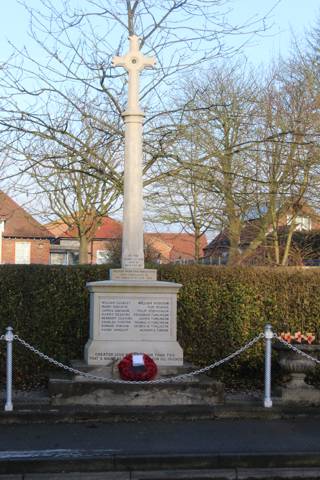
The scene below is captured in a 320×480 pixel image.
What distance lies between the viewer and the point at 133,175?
9570 mm

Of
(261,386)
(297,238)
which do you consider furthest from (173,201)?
(261,386)

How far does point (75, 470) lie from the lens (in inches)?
243

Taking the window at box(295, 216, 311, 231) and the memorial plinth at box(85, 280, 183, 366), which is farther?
the window at box(295, 216, 311, 231)

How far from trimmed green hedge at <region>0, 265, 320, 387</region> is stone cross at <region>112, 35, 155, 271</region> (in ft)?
3.23

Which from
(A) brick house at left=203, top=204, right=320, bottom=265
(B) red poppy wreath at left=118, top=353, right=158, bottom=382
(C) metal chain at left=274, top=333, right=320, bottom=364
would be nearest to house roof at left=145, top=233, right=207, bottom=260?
(A) brick house at left=203, top=204, right=320, bottom=265

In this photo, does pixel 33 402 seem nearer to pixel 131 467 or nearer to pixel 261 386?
pixel 131 467

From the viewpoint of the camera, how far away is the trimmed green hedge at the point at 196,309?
9.83 meters

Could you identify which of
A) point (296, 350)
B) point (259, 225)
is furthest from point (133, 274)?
point (259, 225)

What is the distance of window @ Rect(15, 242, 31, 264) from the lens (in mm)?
47094

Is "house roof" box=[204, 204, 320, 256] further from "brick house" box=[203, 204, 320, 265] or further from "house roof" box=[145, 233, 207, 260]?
"house roof" box=[145, 233, 207, 260]

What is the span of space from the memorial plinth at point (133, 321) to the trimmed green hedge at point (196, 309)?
1.02 meters

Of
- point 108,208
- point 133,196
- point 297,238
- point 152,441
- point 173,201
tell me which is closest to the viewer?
point 152,441

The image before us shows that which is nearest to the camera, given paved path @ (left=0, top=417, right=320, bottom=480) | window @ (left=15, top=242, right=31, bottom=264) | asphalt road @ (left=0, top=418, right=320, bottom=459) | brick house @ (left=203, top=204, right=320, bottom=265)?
paved path @ (left=0, top=417, right=320, bottom=480)

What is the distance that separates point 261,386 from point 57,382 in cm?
350
